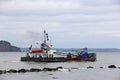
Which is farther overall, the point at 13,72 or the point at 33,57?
the point at 33,57

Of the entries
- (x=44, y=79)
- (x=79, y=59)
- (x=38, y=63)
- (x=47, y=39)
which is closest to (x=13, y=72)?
(x=44, y=79)

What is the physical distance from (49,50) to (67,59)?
1143 cm

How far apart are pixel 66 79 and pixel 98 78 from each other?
5.57m

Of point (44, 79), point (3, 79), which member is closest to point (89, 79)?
point (44, 79)

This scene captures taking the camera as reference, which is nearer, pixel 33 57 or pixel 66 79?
pixel 66 79

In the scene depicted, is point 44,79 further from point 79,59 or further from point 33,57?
point 79,59

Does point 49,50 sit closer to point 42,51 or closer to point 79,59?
point 42,51

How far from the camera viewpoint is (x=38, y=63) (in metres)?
121

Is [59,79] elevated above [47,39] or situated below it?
below

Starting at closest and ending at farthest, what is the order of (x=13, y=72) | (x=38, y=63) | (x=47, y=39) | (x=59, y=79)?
(x=59, y=79) → (x=13, y=72) → (x=38, y=63) → (x=47, y=39)

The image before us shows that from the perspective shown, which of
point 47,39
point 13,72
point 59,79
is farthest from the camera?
point 47,39

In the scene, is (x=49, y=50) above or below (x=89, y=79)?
above

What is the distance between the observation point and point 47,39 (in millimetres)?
131875

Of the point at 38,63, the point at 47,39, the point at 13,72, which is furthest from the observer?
the point at 47,39
